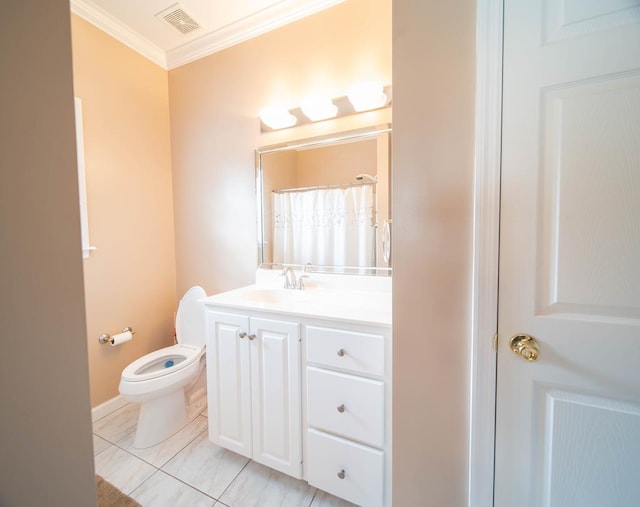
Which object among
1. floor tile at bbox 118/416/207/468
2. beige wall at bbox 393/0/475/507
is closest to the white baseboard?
floor tile at bbox 118/416/207/468

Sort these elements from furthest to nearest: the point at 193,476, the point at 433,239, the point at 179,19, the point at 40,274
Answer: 1. the point at 179,19
2. the point at 193,476
3. the point at 433,239
4. the point at 40,274

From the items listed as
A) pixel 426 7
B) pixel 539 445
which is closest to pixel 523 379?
pixel 539 445

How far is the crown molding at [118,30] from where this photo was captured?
1.59 meters

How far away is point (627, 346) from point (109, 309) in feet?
8.43

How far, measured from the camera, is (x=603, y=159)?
637 mm

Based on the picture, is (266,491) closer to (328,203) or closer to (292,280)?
(292,280)

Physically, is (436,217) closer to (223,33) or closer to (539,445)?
(539,445)

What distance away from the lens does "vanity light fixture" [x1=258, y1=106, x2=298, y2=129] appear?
65.0 inches

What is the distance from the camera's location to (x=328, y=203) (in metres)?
1.62

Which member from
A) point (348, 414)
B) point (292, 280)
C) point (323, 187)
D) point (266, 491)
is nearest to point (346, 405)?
point (348, 414)

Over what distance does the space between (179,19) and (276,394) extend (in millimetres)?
2432

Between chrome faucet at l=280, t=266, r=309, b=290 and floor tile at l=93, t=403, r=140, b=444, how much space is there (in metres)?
1.40

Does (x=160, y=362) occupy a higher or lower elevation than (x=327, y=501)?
higher

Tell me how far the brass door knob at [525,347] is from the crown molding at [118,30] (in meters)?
2.86
